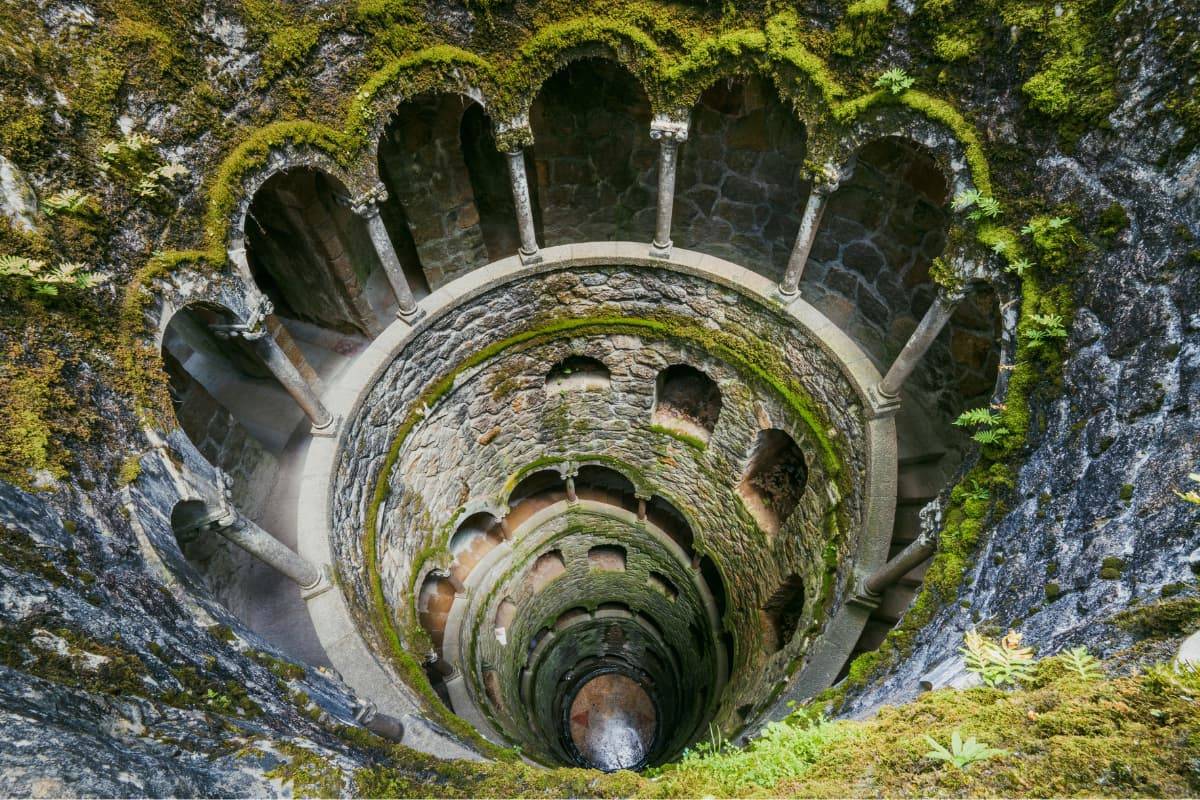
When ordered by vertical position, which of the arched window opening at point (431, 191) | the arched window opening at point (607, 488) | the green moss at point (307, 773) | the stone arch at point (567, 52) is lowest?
the green moss at point (307, 773)

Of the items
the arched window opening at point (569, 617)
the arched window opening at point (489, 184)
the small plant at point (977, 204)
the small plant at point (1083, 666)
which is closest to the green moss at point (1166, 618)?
the small plant at point (1083, 666)

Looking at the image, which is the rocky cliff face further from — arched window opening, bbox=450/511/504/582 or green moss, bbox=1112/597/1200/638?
arched window opening, bbox=450/511/504/582

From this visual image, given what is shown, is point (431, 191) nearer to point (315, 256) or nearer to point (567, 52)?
point (315, 256)

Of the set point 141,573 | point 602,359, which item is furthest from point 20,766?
point 602,359

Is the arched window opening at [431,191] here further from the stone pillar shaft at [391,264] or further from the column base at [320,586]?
the column base at [320,586]

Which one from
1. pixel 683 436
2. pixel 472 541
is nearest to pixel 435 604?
pixel 472 541
